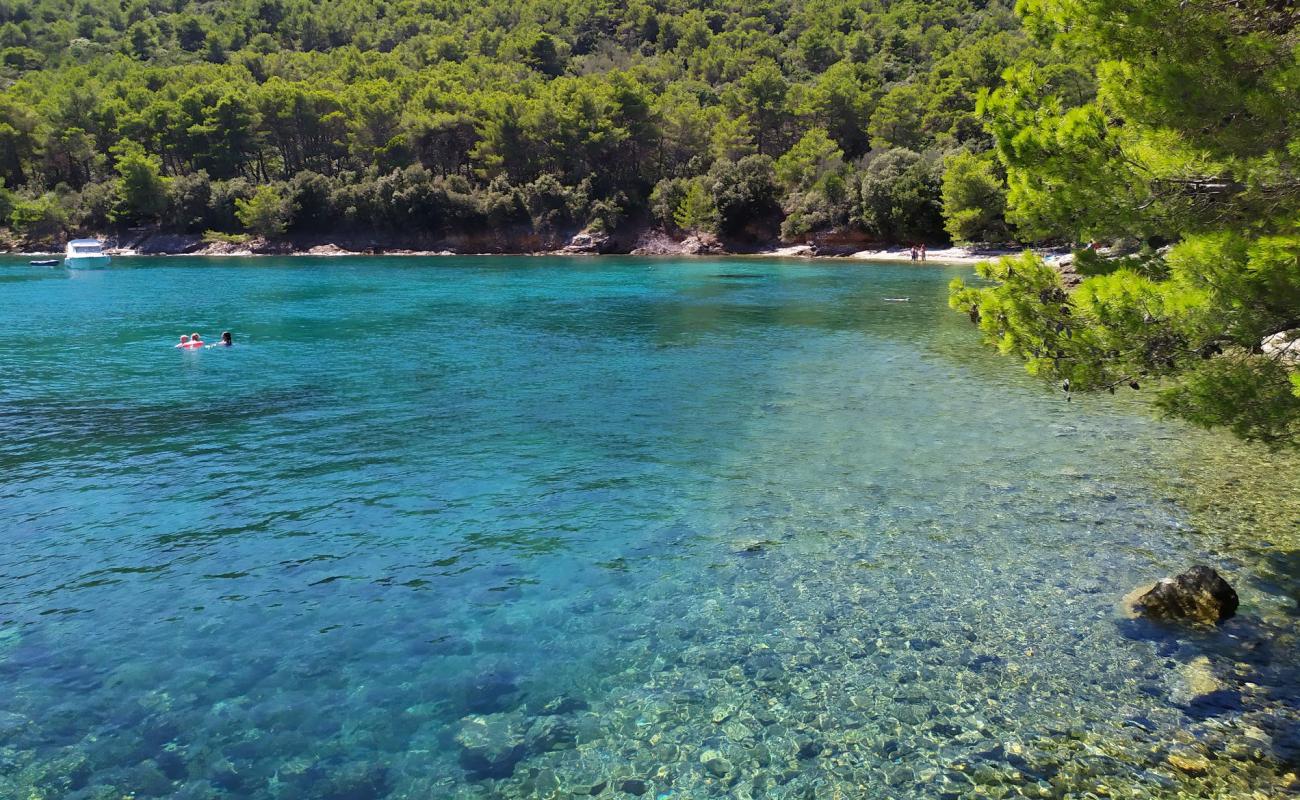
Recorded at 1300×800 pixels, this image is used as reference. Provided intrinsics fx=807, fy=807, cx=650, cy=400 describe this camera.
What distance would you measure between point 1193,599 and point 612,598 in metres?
6.62

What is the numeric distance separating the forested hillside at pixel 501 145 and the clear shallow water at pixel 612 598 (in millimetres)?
65810

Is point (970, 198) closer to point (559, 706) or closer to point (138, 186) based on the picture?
point (559, 706)

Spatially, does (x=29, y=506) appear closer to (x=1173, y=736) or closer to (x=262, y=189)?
(x=1173, y=736)

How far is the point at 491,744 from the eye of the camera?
7.20m

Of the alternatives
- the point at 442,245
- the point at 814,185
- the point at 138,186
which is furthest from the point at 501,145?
the point at 138,186

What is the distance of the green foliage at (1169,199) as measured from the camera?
6793 mm

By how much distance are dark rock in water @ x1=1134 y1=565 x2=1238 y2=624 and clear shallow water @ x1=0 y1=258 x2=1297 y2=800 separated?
1.05 ft

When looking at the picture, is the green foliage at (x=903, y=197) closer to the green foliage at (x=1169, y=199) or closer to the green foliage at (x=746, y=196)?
the green foliage at (x=746, y=196)

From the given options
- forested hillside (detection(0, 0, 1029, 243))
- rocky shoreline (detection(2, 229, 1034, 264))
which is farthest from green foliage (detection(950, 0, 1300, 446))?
rocky shoreline (detection(2, 229, 1034, 264))

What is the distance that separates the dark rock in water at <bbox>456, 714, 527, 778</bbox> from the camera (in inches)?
271

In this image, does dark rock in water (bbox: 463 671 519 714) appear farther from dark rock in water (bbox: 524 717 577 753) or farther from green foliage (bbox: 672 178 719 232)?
green foliage (bbox: 672 178 719 232)

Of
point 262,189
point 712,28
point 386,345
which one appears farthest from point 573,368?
point 712,28

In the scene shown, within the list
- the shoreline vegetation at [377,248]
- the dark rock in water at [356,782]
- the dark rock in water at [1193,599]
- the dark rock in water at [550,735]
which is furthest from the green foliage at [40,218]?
the dark rock in water at [1193,599]

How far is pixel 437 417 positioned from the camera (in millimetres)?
19719
